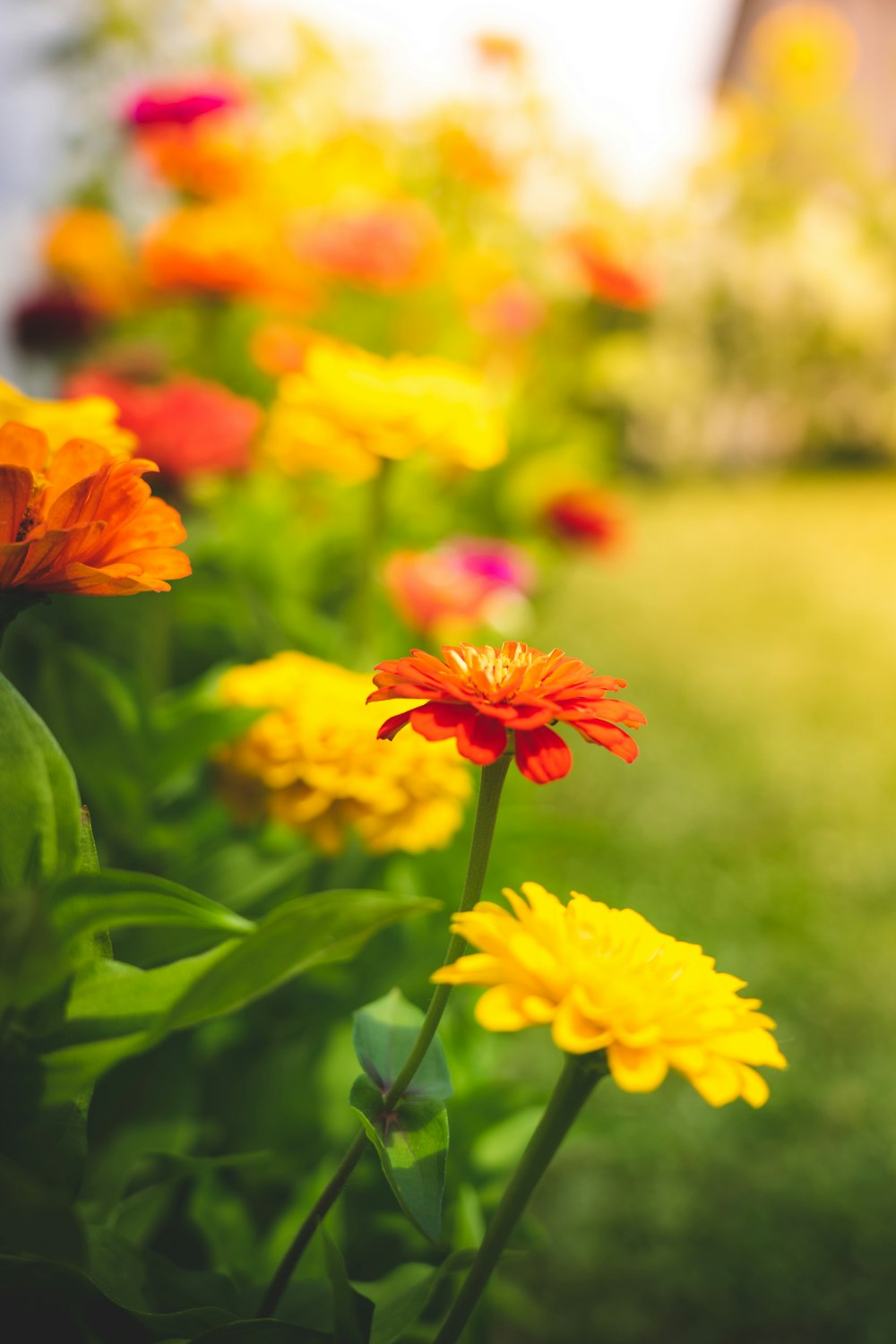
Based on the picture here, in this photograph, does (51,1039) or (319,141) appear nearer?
(51,1039)

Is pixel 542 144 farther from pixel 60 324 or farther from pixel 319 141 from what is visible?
pixel 60 324

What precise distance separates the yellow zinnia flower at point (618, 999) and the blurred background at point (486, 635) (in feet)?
1.05

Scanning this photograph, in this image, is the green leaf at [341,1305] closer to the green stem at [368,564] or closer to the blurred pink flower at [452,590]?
the green stem at [368,564]

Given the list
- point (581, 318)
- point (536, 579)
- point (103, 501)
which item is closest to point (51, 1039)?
point (103, 501)

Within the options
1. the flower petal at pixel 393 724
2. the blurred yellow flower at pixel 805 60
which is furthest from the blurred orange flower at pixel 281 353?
the blurred yellow flower at pixel 805 60

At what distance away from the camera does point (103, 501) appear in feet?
1.23

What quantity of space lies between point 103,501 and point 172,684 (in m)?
0.78

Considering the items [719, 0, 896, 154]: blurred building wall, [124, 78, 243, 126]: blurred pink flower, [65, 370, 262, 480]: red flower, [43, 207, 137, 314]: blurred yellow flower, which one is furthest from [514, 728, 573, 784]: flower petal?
[719, 0, 896, 154]: blurred building wall

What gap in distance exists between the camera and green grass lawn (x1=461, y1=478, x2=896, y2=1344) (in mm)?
1059

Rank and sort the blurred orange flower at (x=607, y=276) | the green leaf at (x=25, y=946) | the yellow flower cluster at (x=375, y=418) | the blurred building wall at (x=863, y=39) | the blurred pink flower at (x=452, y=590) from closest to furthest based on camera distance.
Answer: the green leaf at (x=25, y=946)
the yellow flower cluster at (x=375, y=418)
the blurred pink flower at (x=452, y=590)
the blurred orange flower at (x=607, y=276)
the blurred building wall at (x=863, y=39)

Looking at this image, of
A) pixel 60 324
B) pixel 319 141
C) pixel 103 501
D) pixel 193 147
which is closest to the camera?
pixel 103 501

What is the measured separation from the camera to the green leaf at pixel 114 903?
0.35 meters

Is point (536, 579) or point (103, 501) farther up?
point (103, 501)

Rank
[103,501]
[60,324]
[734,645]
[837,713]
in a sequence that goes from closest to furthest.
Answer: [103,501], [60,324], [837,713], [734,645]
